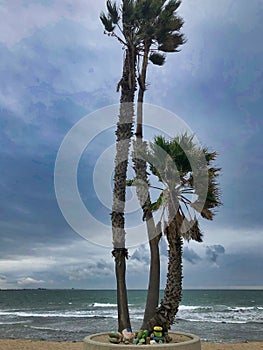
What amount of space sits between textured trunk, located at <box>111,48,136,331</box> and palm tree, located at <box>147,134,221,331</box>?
1.89m

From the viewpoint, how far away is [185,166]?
11.2 meters

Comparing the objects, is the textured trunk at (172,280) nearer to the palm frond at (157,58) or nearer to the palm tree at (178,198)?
the palm tree at (178,198)

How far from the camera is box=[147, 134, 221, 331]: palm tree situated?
1084 centimetres

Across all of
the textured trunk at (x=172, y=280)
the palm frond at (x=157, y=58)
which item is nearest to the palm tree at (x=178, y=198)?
the textured trunk at (x=172, y=280)

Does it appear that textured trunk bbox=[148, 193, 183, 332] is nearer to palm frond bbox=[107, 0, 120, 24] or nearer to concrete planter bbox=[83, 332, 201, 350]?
concrete planter bbox=[83, 332, 201, 350]

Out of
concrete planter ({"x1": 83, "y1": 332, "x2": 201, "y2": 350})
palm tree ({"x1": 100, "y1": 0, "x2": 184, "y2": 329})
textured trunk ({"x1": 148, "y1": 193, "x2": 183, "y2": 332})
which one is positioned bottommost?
concrete planter ({"x1": 83, "y1": 332, "x2": 201, "y2": 350})

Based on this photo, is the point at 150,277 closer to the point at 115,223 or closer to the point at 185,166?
the point at 115,223

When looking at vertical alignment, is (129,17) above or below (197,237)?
above

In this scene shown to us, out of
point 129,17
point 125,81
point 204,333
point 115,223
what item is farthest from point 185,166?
point 204,333

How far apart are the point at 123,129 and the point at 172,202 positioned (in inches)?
136

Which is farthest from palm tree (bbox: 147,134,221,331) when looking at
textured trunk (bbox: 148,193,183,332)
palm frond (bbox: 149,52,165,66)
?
palm frond (bbox: 149,52,165,66)

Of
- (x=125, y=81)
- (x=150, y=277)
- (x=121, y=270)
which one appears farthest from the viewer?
(x=125, y=81)

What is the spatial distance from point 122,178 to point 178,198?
8.55ft

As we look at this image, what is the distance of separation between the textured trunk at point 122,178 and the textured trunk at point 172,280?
209cm
